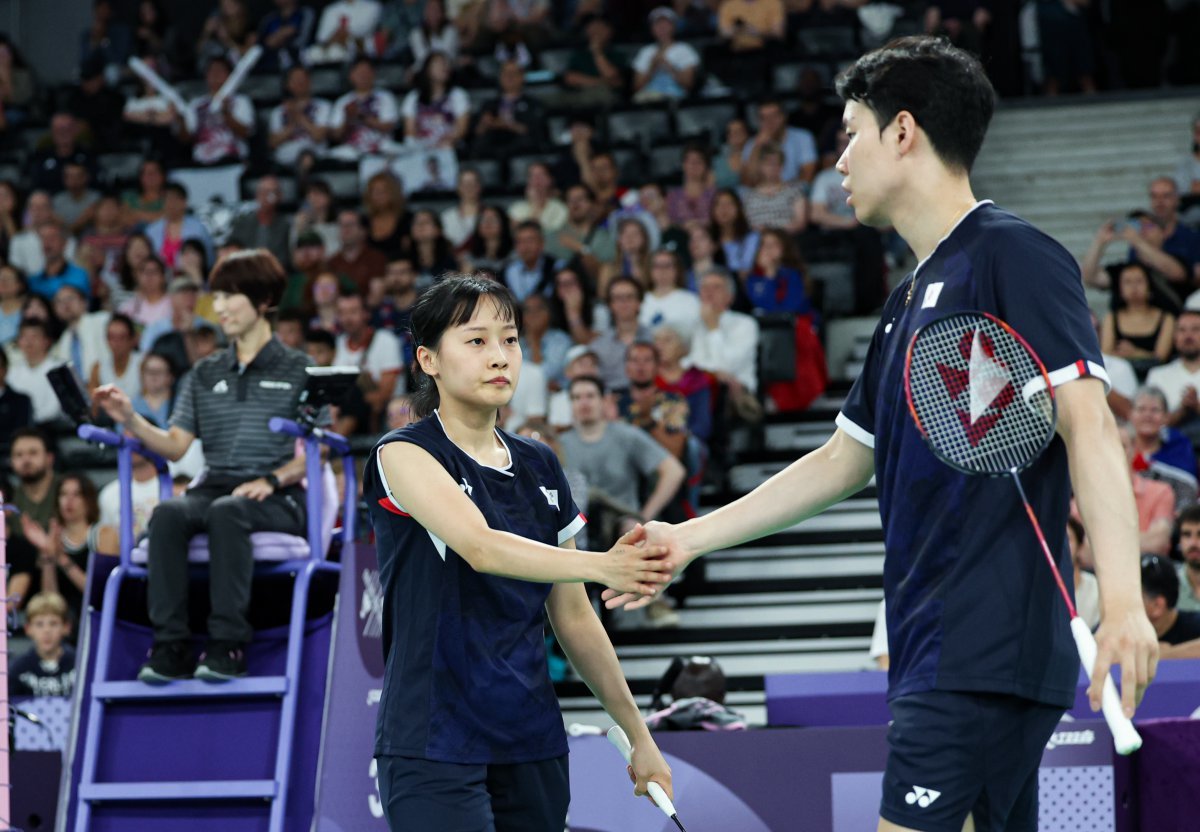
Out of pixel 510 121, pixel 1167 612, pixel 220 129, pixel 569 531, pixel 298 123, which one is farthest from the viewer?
pixel 220 129

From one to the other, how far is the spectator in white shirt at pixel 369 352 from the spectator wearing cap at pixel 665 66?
395cm

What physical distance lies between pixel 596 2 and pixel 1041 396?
13.9m

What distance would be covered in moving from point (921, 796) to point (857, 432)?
82 cm

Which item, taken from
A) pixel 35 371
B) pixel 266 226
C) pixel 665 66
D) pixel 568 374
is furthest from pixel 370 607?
pixel 665 66

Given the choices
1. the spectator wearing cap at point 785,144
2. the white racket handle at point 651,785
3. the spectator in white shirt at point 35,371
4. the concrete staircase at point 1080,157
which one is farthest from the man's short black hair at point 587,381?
the white racket handle at point 651,785

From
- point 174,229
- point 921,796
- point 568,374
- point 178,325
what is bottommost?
point 921,796

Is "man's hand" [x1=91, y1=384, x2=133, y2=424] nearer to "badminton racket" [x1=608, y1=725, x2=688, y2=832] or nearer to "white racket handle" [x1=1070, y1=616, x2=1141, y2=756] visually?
"badminton racket" [x1=608, y1=725, x2=688, y2=832]

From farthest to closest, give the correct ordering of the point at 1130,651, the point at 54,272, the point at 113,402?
the point at 54,272, the point at 113,402, the point at 1130,651

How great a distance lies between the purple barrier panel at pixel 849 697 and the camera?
234 inches

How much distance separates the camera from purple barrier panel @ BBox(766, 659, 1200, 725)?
5.95m

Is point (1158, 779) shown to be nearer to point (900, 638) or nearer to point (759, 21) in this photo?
point (900, 638)

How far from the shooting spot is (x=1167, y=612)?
290 inches

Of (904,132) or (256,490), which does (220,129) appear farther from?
(904,132)

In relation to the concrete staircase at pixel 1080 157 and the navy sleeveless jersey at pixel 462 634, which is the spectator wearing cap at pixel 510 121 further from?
the navy sleeveless jersey at pixel 462 634
